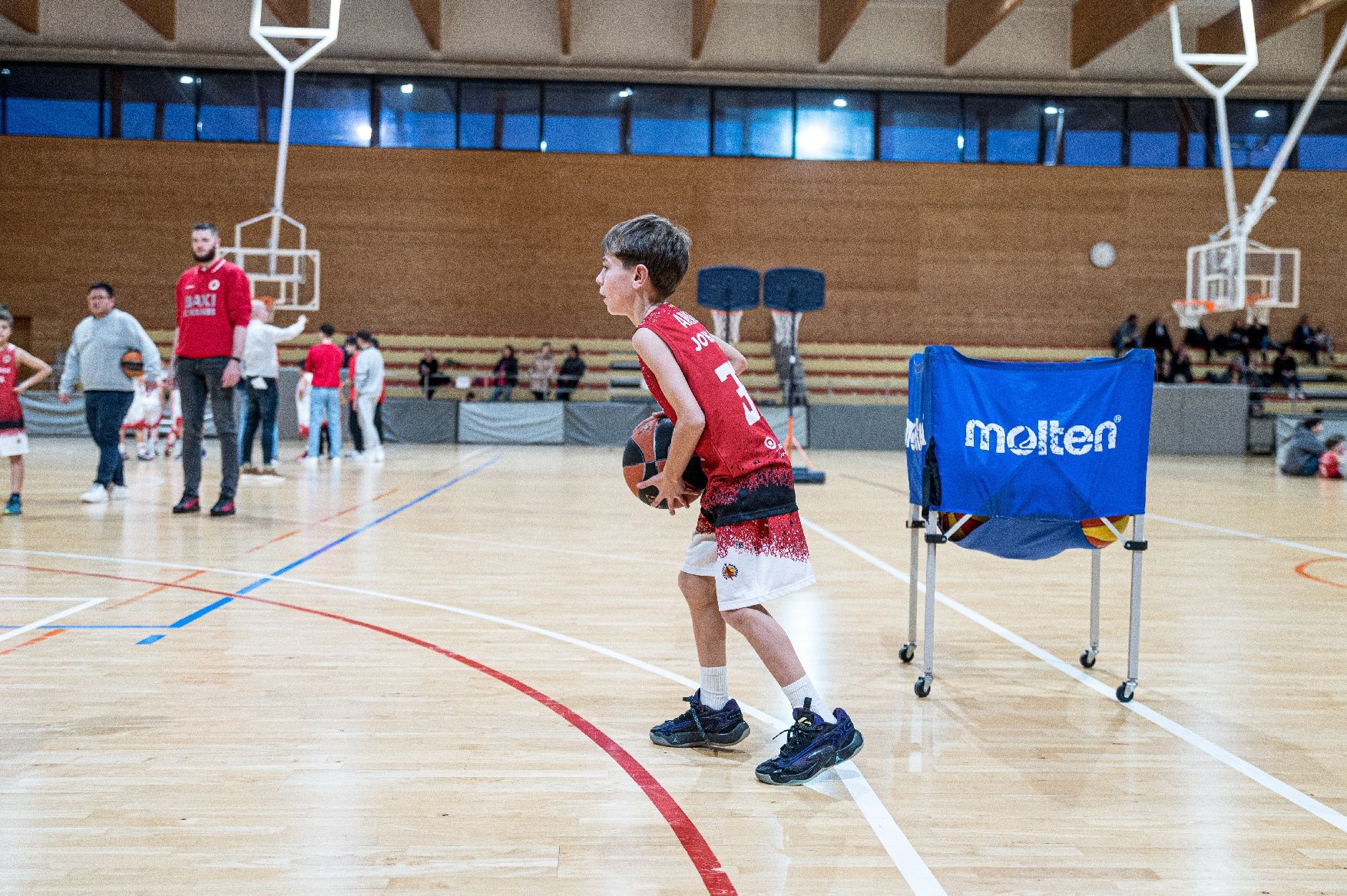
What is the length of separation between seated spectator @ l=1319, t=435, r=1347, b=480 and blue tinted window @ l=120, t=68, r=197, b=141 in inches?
765

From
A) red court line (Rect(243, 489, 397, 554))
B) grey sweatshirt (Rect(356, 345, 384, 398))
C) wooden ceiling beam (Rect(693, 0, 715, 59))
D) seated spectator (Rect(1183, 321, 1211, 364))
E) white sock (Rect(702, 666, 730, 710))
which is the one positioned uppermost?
wooden ceiling beam (Rect(693, 0, 715, 59))

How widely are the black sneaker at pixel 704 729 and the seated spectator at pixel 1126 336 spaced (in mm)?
18049

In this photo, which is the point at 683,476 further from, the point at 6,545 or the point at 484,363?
the point at 484,363

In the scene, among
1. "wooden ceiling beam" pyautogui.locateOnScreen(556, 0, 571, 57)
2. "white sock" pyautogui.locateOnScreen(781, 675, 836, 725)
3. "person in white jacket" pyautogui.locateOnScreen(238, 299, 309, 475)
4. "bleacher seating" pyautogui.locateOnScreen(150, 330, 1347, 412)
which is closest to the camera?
"white sock" pyautogui.locateOnScreen(781, 675, 836, 725)

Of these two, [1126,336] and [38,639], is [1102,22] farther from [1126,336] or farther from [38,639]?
[38,639]

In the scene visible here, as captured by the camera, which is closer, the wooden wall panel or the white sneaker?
the white sneaker

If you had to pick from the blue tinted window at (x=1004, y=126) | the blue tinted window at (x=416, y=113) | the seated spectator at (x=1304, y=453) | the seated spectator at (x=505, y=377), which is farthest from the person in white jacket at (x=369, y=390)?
the blue tinted window at (x=1004, y=126)

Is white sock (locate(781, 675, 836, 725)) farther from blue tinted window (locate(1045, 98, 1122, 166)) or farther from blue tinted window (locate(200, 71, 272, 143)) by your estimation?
blue tinted window (locate(1045, 98, 1122, 166))

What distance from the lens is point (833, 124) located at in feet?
66.7

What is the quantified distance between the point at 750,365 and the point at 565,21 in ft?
22.6

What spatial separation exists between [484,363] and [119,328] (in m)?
12.1

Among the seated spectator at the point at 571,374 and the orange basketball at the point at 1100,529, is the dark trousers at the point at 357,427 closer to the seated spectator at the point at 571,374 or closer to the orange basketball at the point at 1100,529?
the seated spectator at the point at 571,374

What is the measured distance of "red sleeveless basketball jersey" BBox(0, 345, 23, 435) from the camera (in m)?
6.96

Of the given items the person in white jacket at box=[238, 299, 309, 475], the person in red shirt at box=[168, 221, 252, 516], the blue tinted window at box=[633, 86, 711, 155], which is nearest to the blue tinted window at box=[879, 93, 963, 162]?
the blue tinted window at box=[633, 86, 711, 155]
